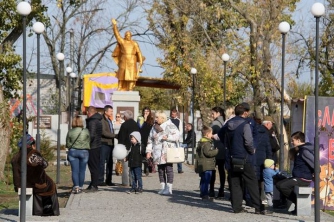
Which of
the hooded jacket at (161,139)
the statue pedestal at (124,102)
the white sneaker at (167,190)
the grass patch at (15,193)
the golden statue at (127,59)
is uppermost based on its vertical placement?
the golden statue at (127,59)

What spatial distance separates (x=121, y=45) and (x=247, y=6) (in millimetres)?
5429

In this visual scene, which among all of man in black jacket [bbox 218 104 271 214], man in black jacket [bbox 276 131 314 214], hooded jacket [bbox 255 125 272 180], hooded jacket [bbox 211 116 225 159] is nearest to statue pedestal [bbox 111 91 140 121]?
hooded jacket [bbox 211 116 225 159]

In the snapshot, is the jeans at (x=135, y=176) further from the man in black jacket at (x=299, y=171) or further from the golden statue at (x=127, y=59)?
the golden statue at (x=127, y=59)

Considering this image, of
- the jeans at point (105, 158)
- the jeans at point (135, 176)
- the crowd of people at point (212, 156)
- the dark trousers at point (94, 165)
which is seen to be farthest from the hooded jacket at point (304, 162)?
the jeans at point (105, 158)

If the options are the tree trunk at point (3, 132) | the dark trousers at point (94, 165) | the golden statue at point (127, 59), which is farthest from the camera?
the golden statue at point (127, 59)

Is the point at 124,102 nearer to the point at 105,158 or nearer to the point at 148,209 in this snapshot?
the point at 105,158

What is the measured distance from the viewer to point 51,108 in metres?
62.9

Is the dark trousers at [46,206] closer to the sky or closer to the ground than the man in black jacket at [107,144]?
closer to the ground

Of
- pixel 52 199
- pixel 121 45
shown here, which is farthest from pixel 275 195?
pixel 121 45

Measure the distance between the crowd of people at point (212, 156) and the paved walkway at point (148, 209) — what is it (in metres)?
0.32

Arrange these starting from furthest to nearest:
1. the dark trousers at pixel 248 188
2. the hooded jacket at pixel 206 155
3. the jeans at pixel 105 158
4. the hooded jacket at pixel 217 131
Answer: the jeans at pixel 105 158 < the hooded jacket at pixel 217 131 < the hooded jacket at pixel 206 155 < the dark trousers at pixel 248 188

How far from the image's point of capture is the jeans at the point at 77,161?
61.8 ft

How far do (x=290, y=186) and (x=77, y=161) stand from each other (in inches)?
205

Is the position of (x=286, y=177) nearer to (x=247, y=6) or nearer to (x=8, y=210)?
(x=8, y=210)
